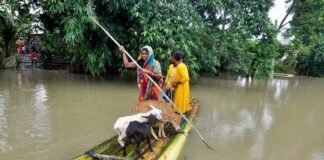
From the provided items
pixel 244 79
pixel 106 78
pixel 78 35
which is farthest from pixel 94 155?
pixel 244 79

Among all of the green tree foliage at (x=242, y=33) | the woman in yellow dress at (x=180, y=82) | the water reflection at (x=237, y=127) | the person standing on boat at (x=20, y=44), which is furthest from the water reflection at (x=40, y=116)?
the person standing on boat at (x=20, y=44)

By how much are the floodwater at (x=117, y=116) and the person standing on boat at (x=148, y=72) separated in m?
0.98

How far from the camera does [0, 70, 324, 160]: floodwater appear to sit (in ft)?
17.2

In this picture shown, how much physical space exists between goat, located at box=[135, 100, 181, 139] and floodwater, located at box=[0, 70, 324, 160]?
0.47m

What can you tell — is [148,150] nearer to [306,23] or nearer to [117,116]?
[117,116]

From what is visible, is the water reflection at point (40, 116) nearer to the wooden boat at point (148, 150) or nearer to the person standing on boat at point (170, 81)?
the wooden boat at point (148, 150)

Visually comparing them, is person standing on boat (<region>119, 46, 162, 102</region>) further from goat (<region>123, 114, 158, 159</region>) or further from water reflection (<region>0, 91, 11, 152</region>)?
water reflection (<region>0, 91, 11, 152</region>)

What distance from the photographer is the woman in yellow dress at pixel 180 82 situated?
478cm

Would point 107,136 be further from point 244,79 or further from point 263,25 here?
point 244,79

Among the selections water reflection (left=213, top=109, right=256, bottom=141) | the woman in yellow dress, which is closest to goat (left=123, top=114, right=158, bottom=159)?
the woman in yellow dress

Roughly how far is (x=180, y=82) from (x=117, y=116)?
97.3 inches

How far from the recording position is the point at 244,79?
17.1 m

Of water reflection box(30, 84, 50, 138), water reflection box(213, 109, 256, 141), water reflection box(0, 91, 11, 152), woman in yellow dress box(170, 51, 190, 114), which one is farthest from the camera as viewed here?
water reflection box(213, 109, 256, 141)

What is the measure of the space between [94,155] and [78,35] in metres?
6.80
